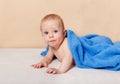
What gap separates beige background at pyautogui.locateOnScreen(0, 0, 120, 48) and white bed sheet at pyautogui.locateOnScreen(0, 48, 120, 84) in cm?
30

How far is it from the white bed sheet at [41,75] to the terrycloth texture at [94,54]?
0.03m

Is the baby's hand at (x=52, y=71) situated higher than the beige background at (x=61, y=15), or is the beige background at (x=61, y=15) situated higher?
the beige background at (x=61, y=15)

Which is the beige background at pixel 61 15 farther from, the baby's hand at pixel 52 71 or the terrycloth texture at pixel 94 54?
the baby's hand at pixel 52 71

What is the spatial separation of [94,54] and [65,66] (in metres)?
0.16

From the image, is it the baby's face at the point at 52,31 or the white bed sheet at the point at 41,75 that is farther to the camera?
the baby's face at the point at 52,31

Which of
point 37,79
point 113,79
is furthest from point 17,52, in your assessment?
point 113,79

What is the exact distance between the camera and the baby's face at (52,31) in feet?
4.10

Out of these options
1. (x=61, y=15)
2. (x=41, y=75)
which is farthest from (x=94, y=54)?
(x=61, y=15)

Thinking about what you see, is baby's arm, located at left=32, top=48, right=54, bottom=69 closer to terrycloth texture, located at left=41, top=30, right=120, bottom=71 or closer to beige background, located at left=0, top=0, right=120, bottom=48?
terrycloth texture, located at left=41, top=30, right=120, bottom=71

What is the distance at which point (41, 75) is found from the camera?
3.71ft

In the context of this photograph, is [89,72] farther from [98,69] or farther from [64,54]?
[64,54]

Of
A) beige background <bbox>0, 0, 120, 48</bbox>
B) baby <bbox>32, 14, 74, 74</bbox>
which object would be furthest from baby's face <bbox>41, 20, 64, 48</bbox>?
beige background <bbox>0, 0, 120, 48</bbox>

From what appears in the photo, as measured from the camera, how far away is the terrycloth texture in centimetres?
122

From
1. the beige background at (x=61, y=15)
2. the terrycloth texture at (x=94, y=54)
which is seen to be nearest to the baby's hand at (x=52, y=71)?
the terrycloth texture at (x=94, y=54)
